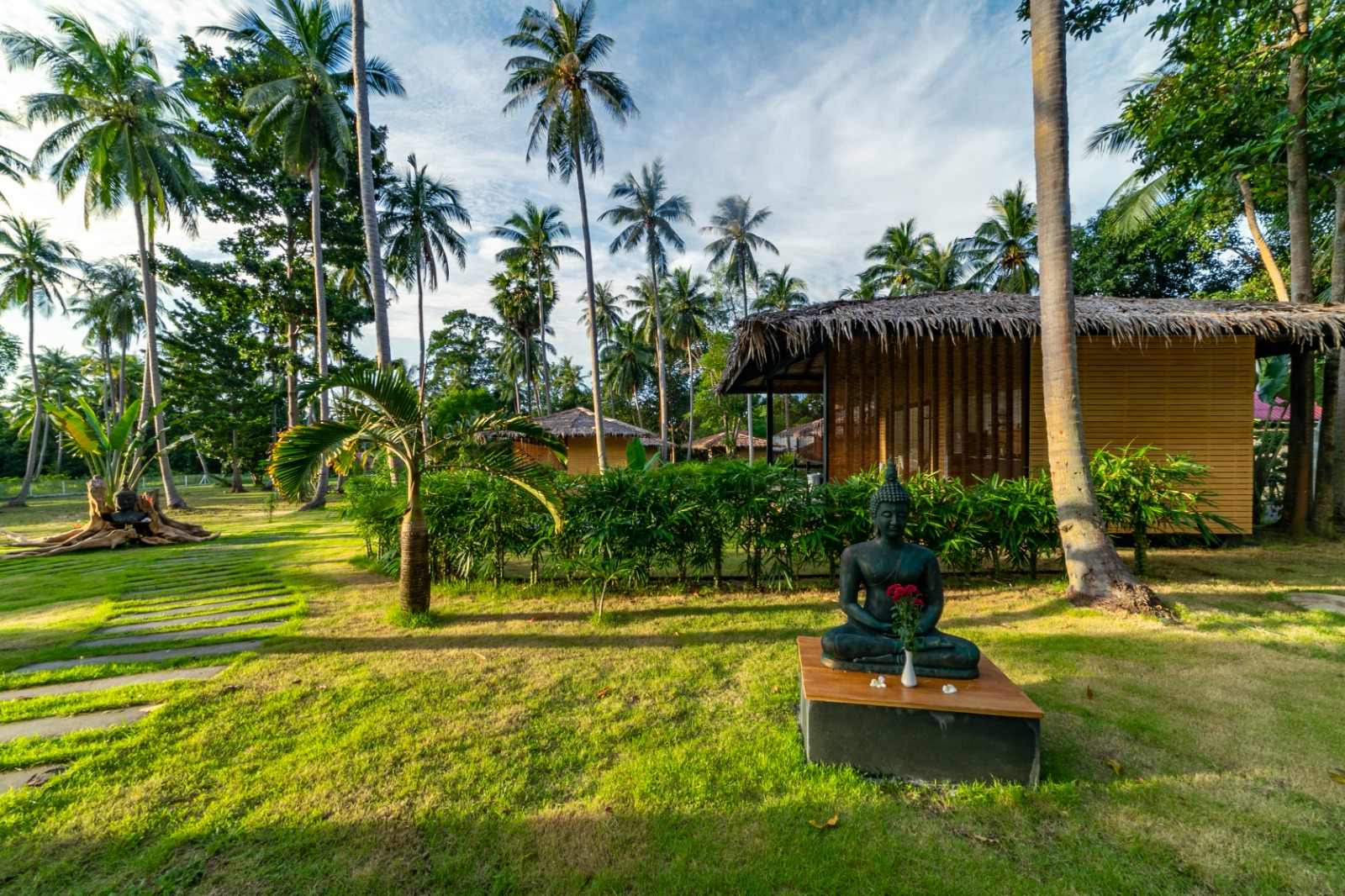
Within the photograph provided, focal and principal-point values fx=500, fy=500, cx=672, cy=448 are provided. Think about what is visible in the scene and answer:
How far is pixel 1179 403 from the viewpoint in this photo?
310 inches

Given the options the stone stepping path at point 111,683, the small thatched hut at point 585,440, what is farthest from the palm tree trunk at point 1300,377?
the small thatched hut at point 585,440

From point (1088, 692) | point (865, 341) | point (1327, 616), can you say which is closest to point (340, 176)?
point (865, 341)

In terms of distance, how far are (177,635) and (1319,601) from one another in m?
10.8

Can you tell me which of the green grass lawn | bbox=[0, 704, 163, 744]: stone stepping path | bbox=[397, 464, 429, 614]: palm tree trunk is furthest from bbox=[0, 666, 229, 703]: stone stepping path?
bbox=[397, 464, 429, 614]: palm tree trunk

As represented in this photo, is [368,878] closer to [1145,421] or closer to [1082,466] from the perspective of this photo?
[1082,466]

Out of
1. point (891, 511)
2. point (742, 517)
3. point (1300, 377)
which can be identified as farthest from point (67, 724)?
point (1300, 377)

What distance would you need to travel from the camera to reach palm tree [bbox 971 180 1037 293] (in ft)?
70.6

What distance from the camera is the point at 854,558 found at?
288 cm

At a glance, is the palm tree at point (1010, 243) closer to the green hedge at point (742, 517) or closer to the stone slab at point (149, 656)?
the green hedge at point (742, 517)

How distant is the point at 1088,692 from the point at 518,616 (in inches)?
178

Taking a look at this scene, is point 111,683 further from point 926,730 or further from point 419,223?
point 419,223

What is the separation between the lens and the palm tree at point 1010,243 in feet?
70.6

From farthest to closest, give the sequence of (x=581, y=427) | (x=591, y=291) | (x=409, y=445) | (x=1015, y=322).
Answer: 1. (x=581, y=427)
2. (x=591, y=291)
3. (x=1015, y=322)
4. (x=409, y=445)

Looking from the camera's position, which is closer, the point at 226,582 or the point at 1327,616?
the point at 1327,616
